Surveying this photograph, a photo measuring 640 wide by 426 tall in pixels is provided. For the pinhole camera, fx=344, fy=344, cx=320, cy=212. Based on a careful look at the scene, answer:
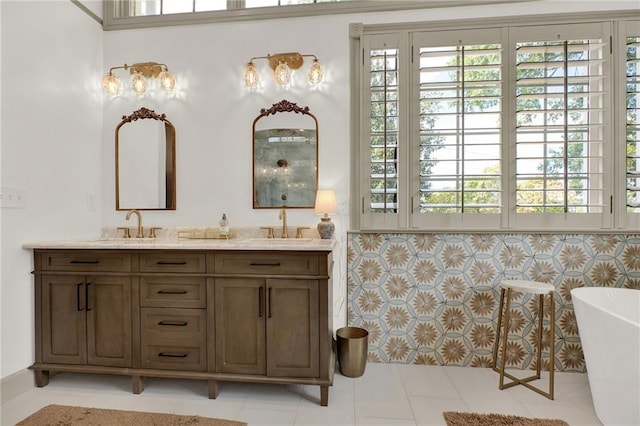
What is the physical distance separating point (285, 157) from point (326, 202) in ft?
1.82

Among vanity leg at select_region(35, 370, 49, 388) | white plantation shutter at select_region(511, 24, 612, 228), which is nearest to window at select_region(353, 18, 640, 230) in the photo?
white plantation shutter at select_region(511, 24, 612, 228)

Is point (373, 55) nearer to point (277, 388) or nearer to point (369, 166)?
point (369, 166)

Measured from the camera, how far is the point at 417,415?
6.31 ft

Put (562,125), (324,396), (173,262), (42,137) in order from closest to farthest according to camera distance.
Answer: (324,396) < (173,262) < (42,137) < (562,125)

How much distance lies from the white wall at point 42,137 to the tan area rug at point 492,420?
2614mm

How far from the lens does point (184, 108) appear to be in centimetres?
277

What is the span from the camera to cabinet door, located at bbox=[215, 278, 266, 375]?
80.5 inches

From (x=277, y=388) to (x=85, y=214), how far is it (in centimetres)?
196

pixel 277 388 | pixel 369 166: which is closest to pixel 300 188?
pixel 369 166

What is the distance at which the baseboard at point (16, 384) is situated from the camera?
6.68 feet

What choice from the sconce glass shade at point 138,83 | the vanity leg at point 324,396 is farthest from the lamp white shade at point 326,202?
the sconce glass shade at point 138,83

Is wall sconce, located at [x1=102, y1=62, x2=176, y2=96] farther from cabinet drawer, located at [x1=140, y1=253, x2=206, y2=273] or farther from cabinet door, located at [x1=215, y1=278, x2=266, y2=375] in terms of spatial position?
cabinet door, located at [x1=215, y1=278, x2=266, y2=375]

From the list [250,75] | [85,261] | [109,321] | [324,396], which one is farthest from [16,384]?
[250,75]

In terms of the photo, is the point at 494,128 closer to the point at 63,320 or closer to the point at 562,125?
the point at 562,125
